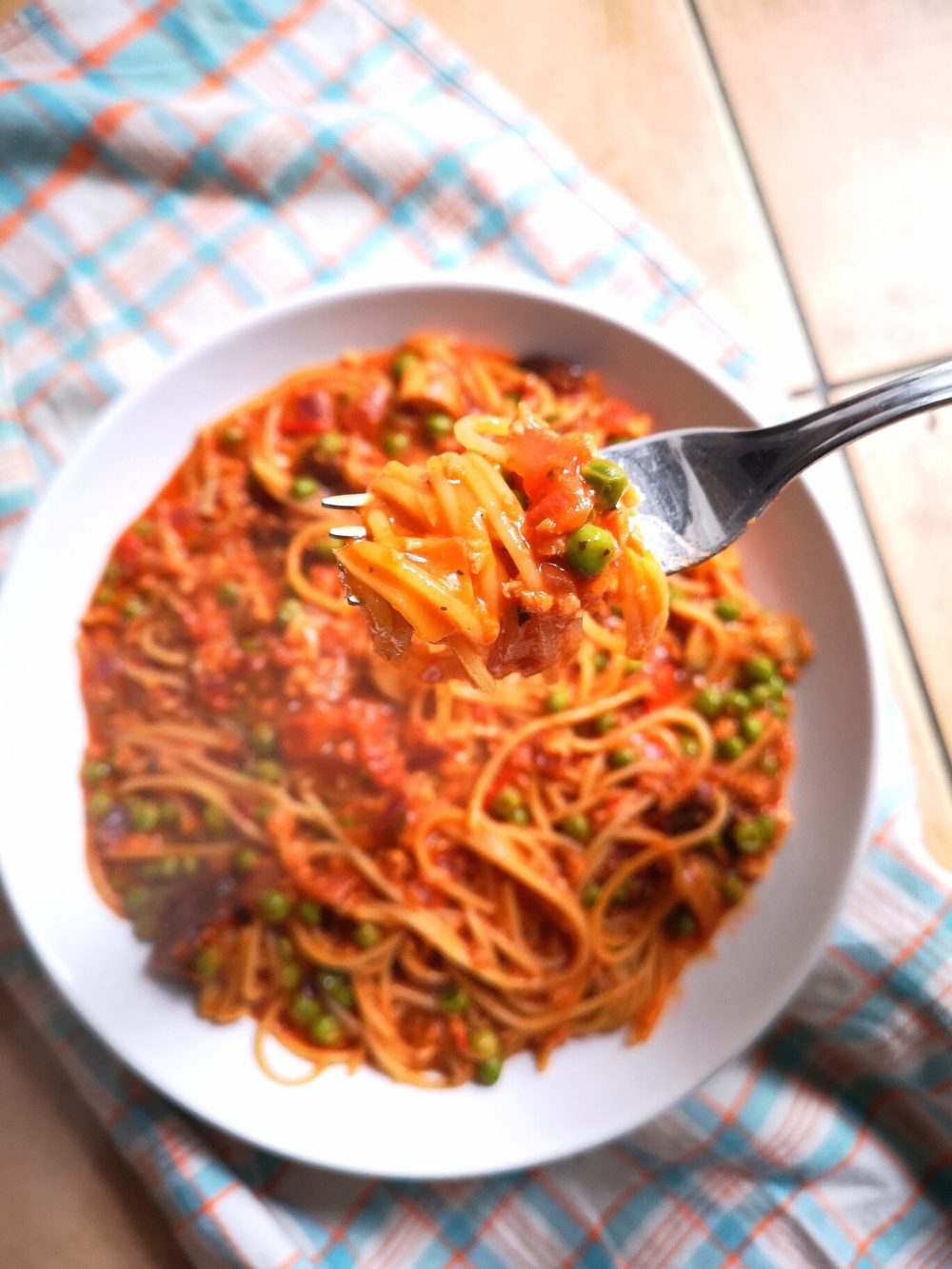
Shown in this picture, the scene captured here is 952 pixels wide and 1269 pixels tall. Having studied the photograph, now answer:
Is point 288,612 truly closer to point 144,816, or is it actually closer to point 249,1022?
point 144,816

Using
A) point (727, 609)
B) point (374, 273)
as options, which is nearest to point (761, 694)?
point (727, 609)

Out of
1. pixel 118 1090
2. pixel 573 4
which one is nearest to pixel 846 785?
pixel 118 1090

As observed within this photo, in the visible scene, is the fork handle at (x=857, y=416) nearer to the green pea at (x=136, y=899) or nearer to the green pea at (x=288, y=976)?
the green pea at (x=288, y=976)

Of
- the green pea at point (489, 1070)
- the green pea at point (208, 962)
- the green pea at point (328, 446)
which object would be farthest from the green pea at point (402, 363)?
the green pea at point (489, 1070)

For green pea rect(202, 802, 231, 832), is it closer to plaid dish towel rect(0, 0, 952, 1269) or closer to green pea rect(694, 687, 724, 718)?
plaid dish towel rect(0, 0, 952, 1269)

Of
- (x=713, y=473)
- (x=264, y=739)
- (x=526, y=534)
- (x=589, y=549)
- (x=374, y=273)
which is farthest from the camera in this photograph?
(x=374, y=273)
